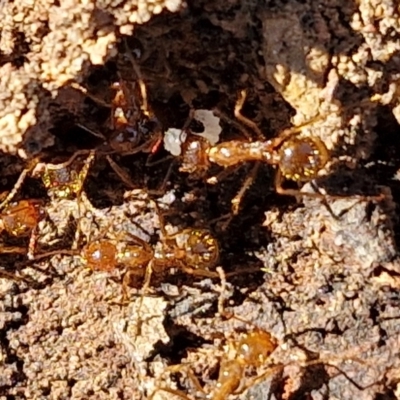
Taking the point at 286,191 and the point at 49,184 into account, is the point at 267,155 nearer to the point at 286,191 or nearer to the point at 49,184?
the point at 286,191

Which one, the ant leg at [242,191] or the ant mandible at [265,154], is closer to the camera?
the ant mandible at [265,154]

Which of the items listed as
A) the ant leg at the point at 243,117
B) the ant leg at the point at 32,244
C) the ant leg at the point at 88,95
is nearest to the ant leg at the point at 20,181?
the ant leg at the point at 32,244

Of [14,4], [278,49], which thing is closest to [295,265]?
[278,49]

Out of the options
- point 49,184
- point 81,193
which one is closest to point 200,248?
point 81,193

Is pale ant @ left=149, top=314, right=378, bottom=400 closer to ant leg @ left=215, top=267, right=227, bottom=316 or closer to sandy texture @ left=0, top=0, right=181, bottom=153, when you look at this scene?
ant leg @ left=215, top=267, right=227, bottom=316

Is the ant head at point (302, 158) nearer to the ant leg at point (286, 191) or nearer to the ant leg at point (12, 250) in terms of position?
the ant leg at point (286, 191)

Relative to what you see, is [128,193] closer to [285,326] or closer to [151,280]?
[151,280]
